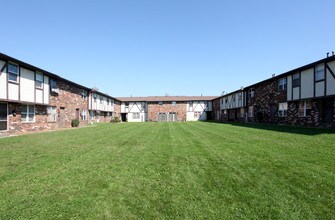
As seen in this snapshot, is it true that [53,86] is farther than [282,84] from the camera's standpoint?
No

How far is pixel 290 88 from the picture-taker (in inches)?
850

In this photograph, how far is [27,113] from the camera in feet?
60.3

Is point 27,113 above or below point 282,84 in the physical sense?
below

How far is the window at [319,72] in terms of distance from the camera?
1752 centimetres

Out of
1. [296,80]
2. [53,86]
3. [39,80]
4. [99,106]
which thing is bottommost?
[99,106]

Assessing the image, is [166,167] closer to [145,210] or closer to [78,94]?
[145,210]

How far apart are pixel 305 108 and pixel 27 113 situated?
25.0 m

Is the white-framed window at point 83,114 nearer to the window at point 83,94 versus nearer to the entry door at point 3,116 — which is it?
the window at point 83,94

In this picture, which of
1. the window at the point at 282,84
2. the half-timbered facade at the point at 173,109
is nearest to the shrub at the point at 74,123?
the window at the point at 282,84

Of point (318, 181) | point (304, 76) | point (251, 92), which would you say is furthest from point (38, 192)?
point (251, 92)

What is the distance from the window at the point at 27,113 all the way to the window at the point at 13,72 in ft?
8.97

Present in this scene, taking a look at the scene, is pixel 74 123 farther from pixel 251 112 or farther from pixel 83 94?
pixel 251 112

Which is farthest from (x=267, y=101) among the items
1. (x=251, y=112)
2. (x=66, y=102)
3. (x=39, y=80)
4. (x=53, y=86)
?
(x=39, y=80)

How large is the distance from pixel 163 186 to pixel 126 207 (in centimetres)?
115
